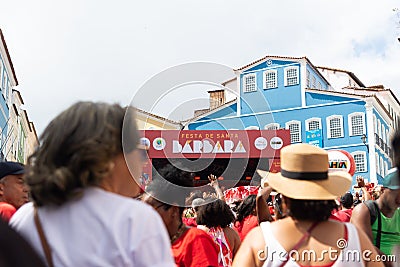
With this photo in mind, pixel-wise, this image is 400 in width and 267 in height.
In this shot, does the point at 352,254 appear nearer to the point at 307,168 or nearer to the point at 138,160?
the point at 307,168

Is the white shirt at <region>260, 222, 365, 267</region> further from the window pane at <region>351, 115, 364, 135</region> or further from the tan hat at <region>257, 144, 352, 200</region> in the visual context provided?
the window pane at <region>351, 115, 364, 135</region>

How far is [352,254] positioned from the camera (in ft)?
9.21

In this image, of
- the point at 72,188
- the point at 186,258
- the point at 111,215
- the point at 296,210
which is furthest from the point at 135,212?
the point at 186,258

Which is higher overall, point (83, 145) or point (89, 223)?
point (83, 145)

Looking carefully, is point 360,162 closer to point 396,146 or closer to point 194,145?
point 194,145

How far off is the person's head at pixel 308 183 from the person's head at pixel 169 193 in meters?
1.05

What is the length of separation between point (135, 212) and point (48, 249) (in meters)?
0.32

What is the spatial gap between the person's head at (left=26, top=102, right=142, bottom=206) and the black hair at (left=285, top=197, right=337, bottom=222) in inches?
43.8

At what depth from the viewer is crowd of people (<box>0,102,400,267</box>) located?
1.88m

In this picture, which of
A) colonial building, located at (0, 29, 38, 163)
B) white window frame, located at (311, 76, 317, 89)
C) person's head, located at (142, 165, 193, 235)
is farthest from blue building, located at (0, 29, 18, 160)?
person's head, located at (142, 165, 193, 235)

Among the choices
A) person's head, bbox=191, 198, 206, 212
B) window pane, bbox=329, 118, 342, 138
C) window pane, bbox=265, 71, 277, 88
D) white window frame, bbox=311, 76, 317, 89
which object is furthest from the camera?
white window frame, bbox=311, 76, 317, 89

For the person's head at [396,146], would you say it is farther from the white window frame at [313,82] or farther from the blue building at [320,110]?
the white window frame at [313,82]

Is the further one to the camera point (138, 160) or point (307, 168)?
point (307, 168)

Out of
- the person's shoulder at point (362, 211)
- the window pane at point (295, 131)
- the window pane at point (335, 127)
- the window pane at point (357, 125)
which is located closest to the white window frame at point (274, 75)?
the window pane at point (295, 131)
